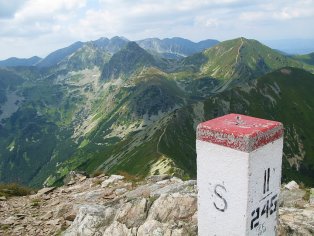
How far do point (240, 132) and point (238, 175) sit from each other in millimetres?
1367

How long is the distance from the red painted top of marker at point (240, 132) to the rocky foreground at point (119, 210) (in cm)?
613

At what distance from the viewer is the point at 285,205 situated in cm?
2170

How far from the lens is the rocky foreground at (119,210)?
1750 centimetres

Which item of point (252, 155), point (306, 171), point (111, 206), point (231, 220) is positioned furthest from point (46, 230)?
point (306, 171)

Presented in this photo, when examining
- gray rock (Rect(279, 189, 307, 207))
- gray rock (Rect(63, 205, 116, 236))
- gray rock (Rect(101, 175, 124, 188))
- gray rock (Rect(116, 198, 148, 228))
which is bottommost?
gray rock (Rect(101, 175, 124, 188))

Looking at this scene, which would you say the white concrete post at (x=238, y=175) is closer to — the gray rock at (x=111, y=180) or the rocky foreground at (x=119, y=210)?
the rocky foreground at (x=119, y=210)

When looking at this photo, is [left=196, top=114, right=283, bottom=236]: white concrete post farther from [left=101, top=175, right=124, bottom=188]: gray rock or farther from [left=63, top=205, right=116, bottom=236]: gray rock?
[left=101, top=175, right=124, bottom=188]: gray rock

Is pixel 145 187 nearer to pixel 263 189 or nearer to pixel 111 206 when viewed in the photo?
pixel 111 206

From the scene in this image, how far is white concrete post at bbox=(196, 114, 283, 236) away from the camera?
10820 millimetres

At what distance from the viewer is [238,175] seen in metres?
10.9

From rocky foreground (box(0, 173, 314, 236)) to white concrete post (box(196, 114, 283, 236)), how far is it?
13.5 ft

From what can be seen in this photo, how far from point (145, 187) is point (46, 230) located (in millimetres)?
7765

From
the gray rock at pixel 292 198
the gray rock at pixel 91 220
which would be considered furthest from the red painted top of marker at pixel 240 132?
the gray rock at pixel 292 198

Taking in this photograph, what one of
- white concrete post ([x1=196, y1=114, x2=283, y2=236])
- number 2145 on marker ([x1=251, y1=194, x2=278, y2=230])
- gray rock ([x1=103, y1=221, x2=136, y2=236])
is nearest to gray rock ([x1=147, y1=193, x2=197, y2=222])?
gray rock ([x1=103, y1=221, x2=136, y2=236])
